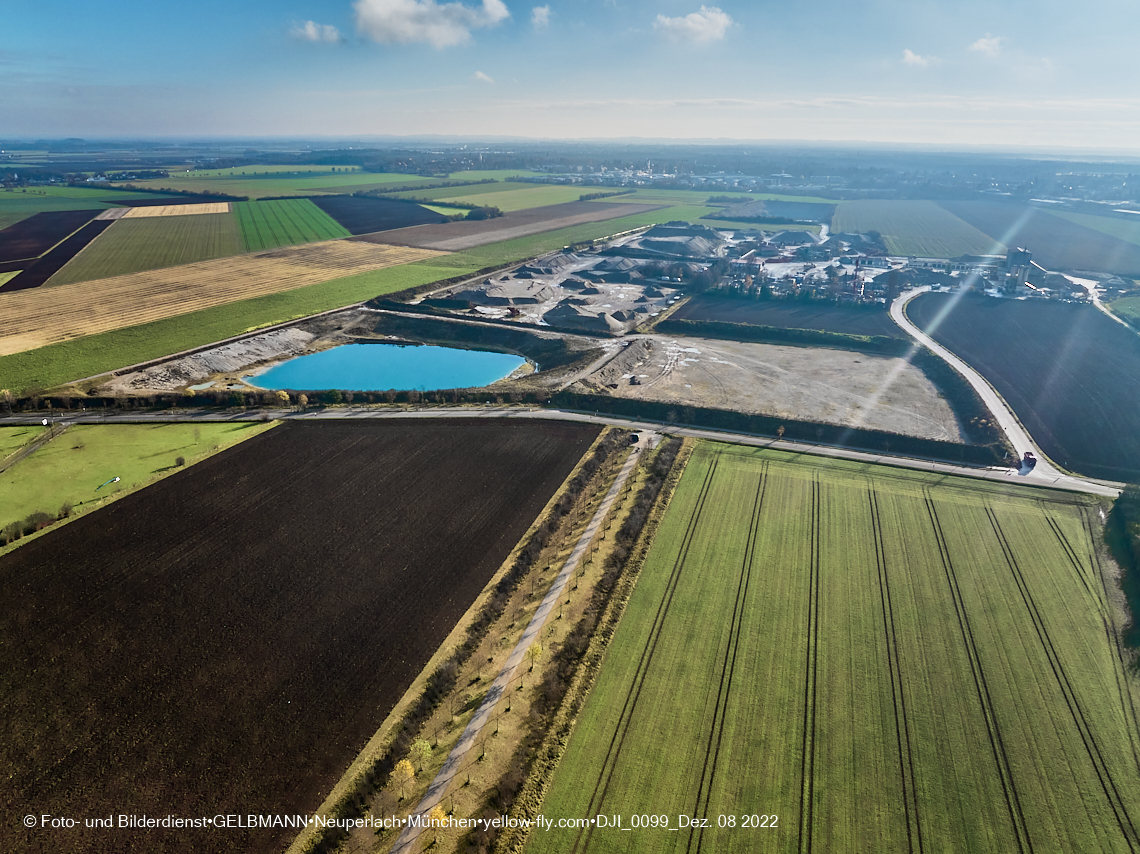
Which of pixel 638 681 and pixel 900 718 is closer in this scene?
pixel 900 718

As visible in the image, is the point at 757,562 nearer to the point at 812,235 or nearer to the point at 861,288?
the point at 861,288

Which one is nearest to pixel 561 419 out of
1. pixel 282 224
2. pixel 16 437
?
pixel 16 437

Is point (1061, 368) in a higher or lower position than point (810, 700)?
higher

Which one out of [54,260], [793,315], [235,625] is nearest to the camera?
[235,625]

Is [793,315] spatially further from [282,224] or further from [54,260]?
[54,260]

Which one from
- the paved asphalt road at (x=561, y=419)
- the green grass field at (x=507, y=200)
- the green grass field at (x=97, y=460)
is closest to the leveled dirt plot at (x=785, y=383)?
the paved asphalt road at (x=561, y=419)

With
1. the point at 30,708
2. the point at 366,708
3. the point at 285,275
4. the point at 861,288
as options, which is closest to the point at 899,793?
the point at 366,708
